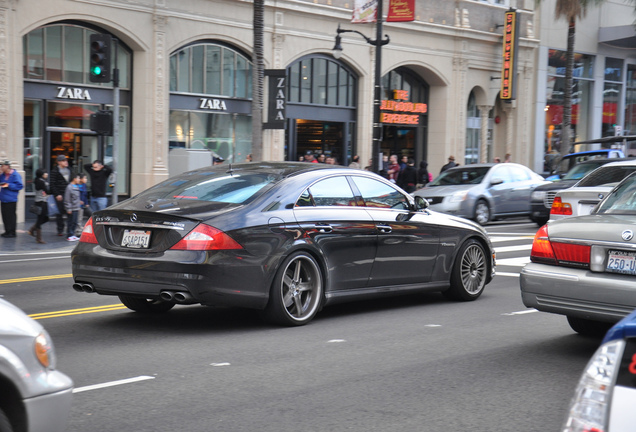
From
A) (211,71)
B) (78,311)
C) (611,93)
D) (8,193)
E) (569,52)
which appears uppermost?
(569,52)

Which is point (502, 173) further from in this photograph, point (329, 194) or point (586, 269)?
point (586, 269)

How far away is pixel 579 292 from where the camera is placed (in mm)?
6426

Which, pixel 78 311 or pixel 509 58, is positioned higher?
pixel 509 58

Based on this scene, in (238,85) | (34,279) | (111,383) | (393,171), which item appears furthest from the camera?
(238,85)

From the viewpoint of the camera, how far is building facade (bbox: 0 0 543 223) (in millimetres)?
22844

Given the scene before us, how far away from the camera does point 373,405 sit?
5.24 meters

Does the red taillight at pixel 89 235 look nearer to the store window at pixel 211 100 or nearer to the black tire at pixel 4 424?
the black tire at pixel 4 424

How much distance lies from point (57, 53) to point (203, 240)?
17.8 m

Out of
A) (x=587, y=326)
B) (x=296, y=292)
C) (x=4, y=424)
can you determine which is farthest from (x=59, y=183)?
(x=4, y=424)

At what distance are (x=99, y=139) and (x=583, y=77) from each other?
87.2 feet

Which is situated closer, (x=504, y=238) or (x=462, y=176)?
(x=504, y=238)

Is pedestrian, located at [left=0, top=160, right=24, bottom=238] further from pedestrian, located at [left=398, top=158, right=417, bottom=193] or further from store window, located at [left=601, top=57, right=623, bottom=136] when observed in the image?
store window, located at [left=601, top=57, right=623, bottom=136]

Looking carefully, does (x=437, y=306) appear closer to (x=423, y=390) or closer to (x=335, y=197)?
(x=335, y=197)

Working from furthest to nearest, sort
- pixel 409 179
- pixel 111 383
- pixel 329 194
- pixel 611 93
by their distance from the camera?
pixel 611 93, pixel 409 179, pixel 329 194, pixel 111 383
